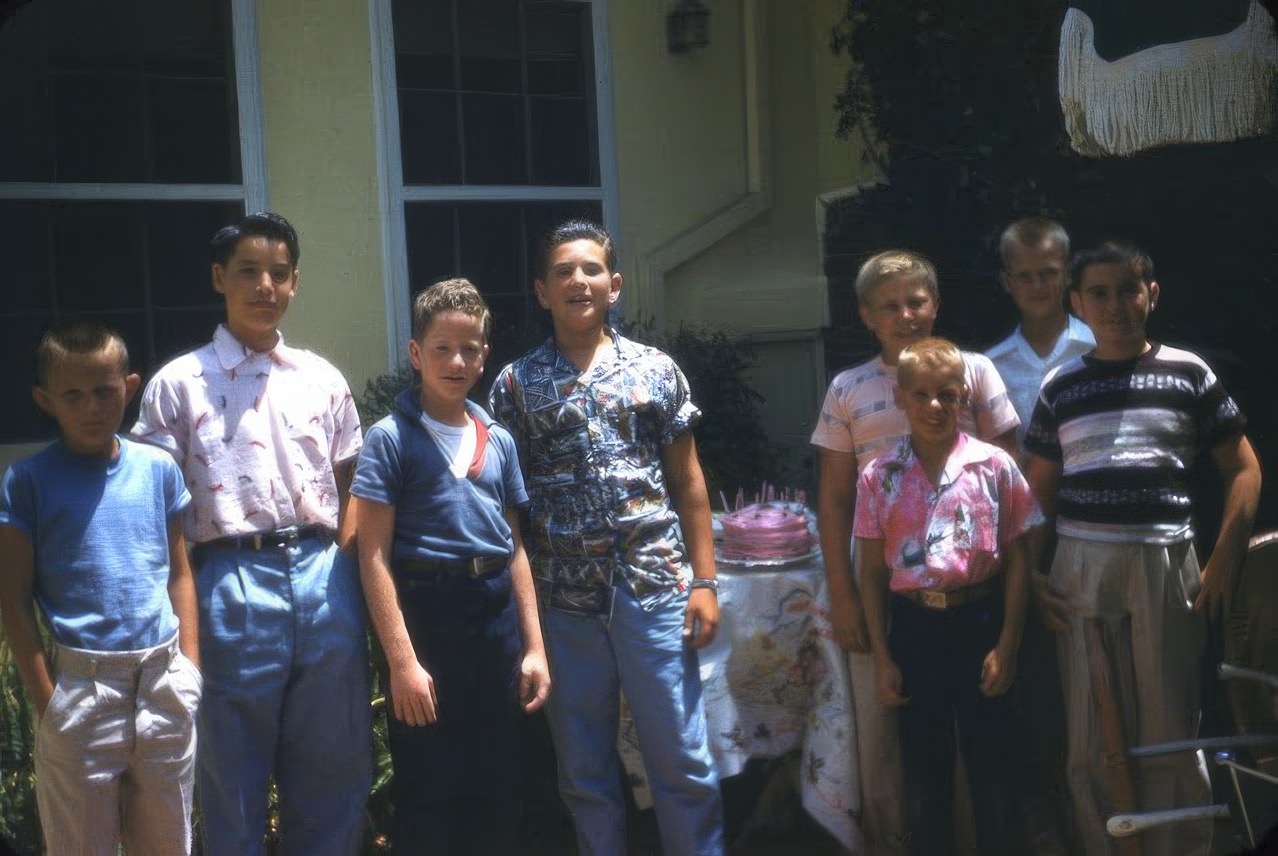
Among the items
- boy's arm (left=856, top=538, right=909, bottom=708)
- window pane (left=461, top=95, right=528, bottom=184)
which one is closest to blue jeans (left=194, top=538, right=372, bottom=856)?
boy's arm (left=856, top=538, right=909, bottom=708)

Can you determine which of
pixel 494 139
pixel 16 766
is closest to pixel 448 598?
pixel 16 766

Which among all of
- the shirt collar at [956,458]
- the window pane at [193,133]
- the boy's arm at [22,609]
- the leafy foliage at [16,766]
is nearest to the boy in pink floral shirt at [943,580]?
the shirt collar at [956,458]

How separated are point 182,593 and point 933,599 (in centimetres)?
179

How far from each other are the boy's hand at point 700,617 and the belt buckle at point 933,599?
0.52 meters

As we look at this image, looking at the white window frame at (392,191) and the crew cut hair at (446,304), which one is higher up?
the white window frame at (392,191)

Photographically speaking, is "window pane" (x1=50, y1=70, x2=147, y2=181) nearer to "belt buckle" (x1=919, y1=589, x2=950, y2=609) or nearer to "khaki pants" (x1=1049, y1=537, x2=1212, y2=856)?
"belt buckle" (x1=919, y1=589, x2=950, y2=609)

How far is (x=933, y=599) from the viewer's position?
3303 millimetres

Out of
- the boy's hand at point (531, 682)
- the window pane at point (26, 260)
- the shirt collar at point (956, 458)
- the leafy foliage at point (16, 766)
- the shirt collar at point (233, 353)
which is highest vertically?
the window pane at point (26, 260)

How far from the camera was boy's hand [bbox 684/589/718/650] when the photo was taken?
333 cm

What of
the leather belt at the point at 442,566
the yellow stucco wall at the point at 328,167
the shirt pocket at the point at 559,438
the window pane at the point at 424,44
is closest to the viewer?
the leather belt at the point at 442,566

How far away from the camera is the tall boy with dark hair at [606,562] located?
3264 mm

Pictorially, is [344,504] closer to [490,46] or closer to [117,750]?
[117,750]

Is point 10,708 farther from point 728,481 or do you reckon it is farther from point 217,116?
point 728,481

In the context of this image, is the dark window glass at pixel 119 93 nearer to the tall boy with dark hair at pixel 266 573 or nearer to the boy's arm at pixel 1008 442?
the tall boy with dark hair at pixel 266 573
